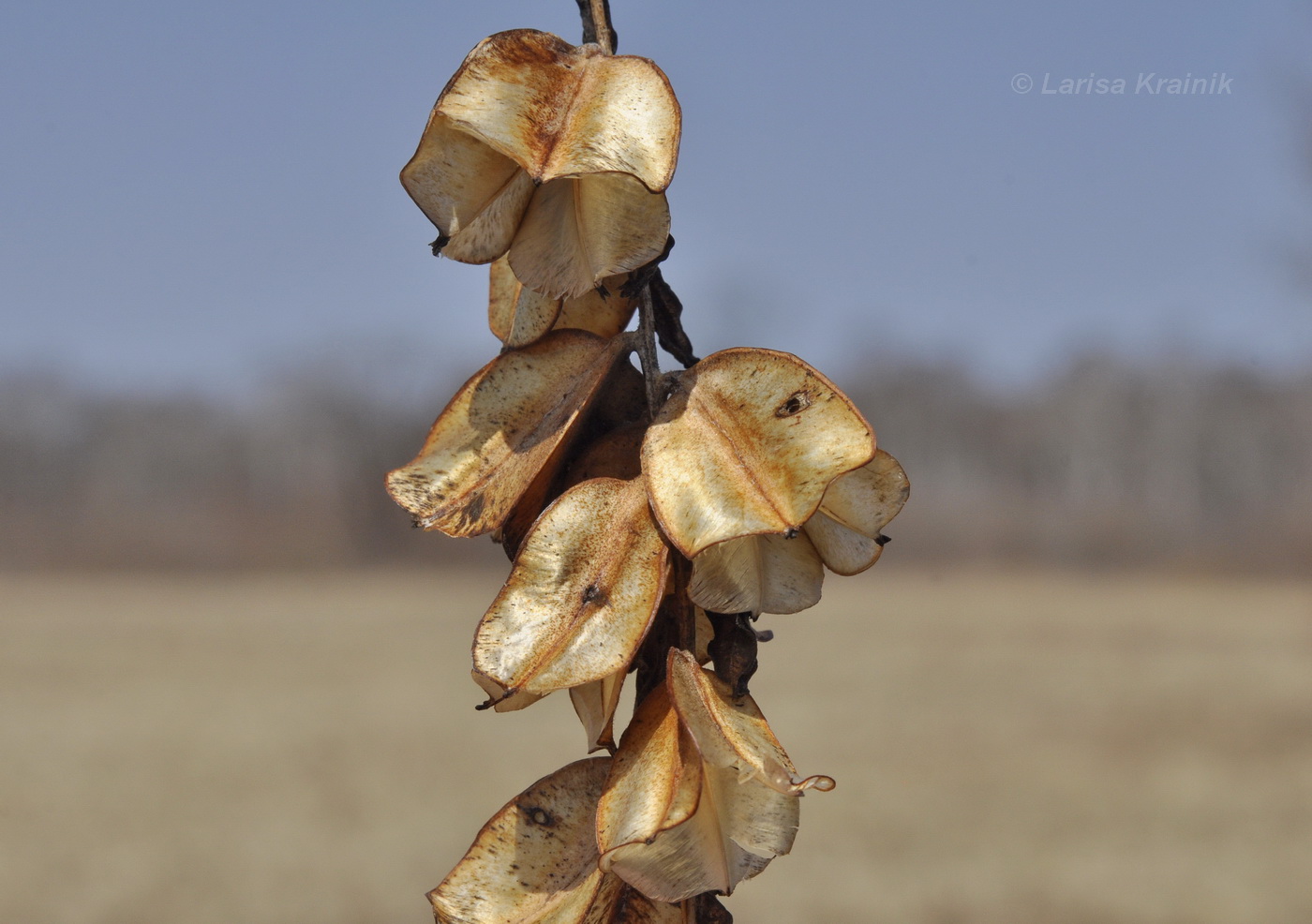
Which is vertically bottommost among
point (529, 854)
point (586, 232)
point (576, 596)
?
point (529, 854)

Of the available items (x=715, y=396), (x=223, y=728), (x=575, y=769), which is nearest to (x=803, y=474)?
(x=715, y=396)

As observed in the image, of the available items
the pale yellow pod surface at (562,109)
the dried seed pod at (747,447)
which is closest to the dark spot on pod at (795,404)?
the dried seed pod at (747,447)

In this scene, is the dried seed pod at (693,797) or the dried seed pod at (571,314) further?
the dried seed pod at (571,314)

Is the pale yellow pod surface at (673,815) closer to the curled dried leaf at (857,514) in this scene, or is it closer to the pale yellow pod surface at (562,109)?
the curled dried leaf at (857,514)

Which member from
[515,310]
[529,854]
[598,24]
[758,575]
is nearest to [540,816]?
[529,854]

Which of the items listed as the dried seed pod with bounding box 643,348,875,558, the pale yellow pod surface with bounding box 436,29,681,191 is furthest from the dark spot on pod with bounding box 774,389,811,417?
the pale yellow pod surface with bounding box 436,29,681,191

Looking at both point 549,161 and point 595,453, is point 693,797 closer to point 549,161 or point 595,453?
point 595,453

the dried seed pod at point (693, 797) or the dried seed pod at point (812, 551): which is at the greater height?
the dried seed pod at point (812, 551)

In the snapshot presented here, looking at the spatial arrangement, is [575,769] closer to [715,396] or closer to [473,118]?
[715,396]
